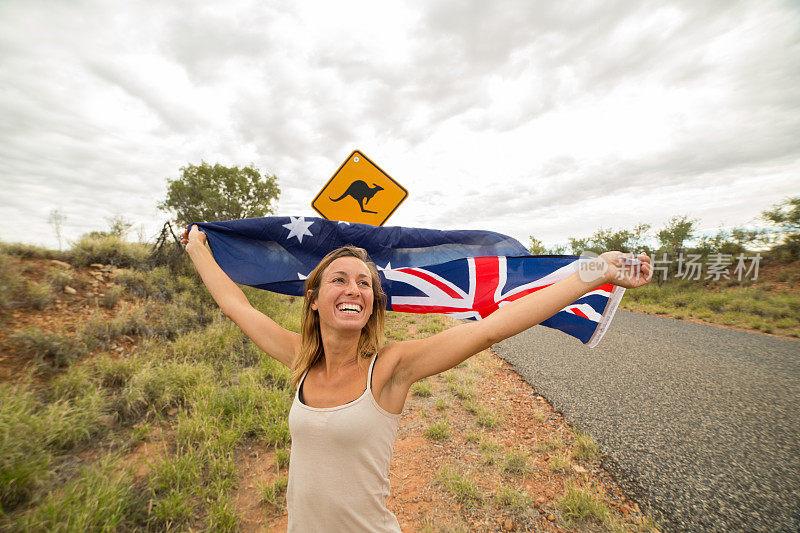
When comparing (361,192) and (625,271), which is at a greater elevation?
(361,192)

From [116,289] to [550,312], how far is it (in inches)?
310

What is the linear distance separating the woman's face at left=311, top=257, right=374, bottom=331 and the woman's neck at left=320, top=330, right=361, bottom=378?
0.27 ft

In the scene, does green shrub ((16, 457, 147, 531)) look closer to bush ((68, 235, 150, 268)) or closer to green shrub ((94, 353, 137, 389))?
green shrub ((94, 353, 137, 389))

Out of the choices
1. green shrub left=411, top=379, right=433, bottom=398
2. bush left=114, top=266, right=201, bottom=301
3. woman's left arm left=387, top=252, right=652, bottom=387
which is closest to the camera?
woman's left arm left=387, top=252, right=652, bottom=387

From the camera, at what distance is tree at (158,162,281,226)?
18.3 meters

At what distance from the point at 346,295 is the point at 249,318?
3.01 ft

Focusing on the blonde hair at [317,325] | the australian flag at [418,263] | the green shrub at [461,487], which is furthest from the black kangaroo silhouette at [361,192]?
the green shrub at [461,487]

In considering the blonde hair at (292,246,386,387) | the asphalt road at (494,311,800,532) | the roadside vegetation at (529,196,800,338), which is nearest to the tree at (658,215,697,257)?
the roadside vegetation at (529,196,800,338)

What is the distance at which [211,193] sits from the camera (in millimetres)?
18344

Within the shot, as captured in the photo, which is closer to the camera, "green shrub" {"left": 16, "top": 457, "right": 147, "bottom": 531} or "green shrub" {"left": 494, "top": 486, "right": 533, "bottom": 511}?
"green shrub" {"left": 16, "top": 457, "right": 147, "bottom": 531}

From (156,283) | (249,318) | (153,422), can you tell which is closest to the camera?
(249,318)

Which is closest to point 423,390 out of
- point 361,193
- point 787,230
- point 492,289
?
point 492,289

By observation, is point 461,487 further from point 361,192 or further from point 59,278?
point 59,278

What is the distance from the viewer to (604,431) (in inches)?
154
